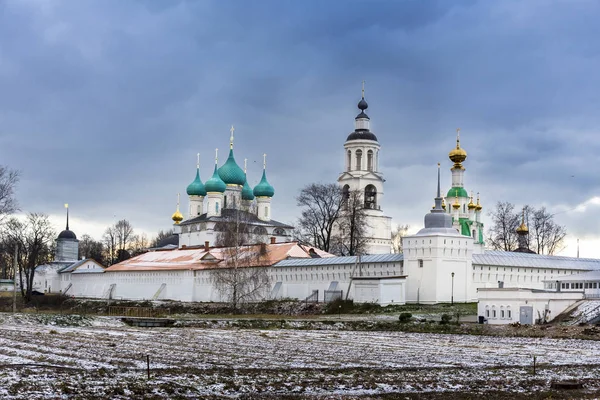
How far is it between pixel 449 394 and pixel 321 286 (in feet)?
144

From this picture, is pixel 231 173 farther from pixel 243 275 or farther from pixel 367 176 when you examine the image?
pixel 243 275

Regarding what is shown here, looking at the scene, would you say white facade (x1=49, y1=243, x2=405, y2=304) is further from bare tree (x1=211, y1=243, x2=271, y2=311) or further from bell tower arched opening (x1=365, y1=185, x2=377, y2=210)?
bell tower arched opening (x1=365, y1=185, x2=377, y2=210)

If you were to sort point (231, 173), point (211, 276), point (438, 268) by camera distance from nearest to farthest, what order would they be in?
point (438, 268), point (211, 276), point (231, 173)

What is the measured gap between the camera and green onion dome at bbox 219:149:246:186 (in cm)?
8981

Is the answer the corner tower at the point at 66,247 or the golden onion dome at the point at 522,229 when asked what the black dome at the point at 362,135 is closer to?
the golden onion dome at the point at 522,229

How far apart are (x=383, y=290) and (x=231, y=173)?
39.3 m

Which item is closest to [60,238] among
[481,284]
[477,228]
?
[477,228]

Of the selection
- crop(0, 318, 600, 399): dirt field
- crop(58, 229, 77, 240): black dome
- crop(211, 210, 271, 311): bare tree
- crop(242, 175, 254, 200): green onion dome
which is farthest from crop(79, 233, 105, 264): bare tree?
crop(0, 318, 600, 399): dirt field

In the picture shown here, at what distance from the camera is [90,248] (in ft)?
440

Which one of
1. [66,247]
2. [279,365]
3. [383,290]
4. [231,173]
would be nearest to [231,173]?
[231,173]

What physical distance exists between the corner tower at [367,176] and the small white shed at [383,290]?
29.1 meters

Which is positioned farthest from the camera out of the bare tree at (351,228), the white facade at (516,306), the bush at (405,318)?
the bare tree at (351,228)

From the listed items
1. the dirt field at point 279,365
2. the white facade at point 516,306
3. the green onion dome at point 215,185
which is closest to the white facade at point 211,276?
the green onion dome at point 215,185

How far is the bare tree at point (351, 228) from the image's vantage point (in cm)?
7200
